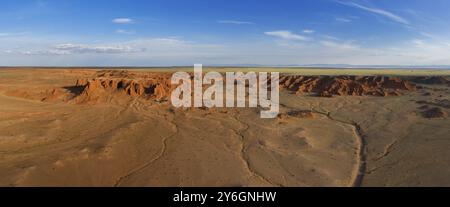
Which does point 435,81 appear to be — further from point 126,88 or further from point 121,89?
point 121,89

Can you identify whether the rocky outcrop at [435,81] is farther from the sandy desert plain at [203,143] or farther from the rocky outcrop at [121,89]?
the rocky outcrop at [121,89]

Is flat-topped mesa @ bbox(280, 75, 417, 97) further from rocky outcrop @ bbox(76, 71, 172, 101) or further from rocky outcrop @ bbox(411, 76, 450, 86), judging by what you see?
rocky outcrop @ bbox(76, 71, 172, 101)

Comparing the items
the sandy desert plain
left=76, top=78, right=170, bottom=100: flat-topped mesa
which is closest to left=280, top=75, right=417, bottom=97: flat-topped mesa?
the sandy desert plain

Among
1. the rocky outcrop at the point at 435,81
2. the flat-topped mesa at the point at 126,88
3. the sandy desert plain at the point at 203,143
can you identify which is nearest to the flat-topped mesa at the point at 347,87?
the sandy desert plain at the point at 203,143

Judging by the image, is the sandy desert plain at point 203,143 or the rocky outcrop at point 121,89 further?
the rocky outcrop at point 121,89
